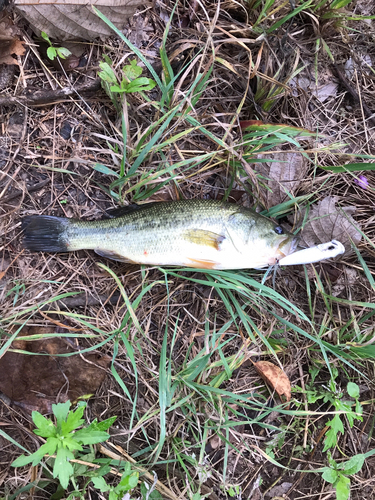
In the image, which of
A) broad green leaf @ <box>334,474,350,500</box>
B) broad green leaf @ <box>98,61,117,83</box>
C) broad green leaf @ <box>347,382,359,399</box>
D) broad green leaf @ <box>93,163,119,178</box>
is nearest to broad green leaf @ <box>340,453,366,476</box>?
broad green leaf @ <box>334,474,350,500</box>

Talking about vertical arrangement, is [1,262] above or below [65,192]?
below

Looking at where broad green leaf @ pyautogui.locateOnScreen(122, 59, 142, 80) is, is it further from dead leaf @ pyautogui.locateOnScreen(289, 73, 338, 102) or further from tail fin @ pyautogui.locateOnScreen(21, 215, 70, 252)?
dead leaf @ pyautogui.locateOnScreen(289, 73, 338, 102)

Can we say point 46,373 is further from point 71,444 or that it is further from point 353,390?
point 353,390

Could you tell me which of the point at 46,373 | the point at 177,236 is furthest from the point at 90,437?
the point at 177,236

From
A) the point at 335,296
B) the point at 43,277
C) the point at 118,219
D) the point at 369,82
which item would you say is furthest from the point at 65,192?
the point at 369,82

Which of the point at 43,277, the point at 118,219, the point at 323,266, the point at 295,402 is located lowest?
the point at 295,402

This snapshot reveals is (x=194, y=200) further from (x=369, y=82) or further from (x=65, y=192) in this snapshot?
(x=369, y=82)

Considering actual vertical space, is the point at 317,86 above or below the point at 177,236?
above
